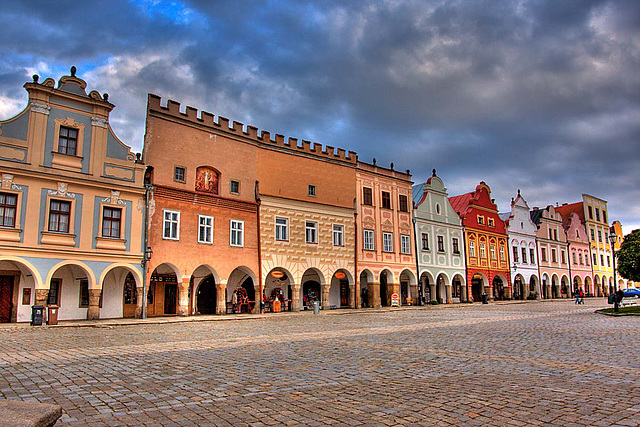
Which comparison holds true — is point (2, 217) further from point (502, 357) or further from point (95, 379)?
point (502, 357)

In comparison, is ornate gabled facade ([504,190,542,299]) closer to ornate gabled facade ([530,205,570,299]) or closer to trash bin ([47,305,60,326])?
ornate gabled facade ([530,205,570,299])

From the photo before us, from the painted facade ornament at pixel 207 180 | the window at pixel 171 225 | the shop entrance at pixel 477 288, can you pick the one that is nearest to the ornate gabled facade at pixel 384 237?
the shop entrance at pixel 477 288

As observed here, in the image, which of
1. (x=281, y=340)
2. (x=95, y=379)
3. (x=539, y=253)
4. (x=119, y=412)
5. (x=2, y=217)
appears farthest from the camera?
(x=539, y=253)

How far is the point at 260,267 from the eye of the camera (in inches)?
1257

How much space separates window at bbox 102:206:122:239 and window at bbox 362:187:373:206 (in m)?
19.5

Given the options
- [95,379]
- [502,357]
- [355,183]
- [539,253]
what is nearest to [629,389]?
[502,357]

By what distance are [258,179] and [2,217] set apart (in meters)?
15.1

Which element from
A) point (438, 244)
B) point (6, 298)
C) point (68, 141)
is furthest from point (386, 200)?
point (6, 298)

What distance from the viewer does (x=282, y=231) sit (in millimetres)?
33969

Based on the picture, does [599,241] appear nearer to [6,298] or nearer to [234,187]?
[234,187]

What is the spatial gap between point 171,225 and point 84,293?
18.8 ft

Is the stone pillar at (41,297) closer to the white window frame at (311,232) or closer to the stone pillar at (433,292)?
the white window frame at (311,232)

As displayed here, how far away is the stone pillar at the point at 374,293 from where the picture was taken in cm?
3869

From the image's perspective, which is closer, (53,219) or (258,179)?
(53,219)
